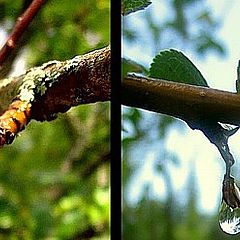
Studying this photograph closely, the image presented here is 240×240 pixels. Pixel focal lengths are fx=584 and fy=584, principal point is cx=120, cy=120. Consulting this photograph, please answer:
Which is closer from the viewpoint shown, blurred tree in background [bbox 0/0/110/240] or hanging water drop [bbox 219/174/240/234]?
hanging water drop [bbox 219/174/240/234]

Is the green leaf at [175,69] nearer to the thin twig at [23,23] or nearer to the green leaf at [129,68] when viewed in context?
the green leaf at [129,68]

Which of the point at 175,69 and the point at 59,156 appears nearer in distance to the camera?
the point at 175,69

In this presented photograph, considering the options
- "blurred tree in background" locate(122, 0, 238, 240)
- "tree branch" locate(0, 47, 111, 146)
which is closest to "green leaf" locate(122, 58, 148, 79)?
"tree branch" locate(0, 47, 111, 146)

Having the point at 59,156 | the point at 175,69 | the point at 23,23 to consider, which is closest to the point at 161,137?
the point at 59,156

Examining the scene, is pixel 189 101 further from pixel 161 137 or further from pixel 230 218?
pixel 161 137

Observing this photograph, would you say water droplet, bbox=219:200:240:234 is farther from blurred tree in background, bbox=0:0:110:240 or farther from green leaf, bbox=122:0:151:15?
blurred tree in background, bbox=0:0:110:240

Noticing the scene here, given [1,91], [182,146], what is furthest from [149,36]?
[1,91]
